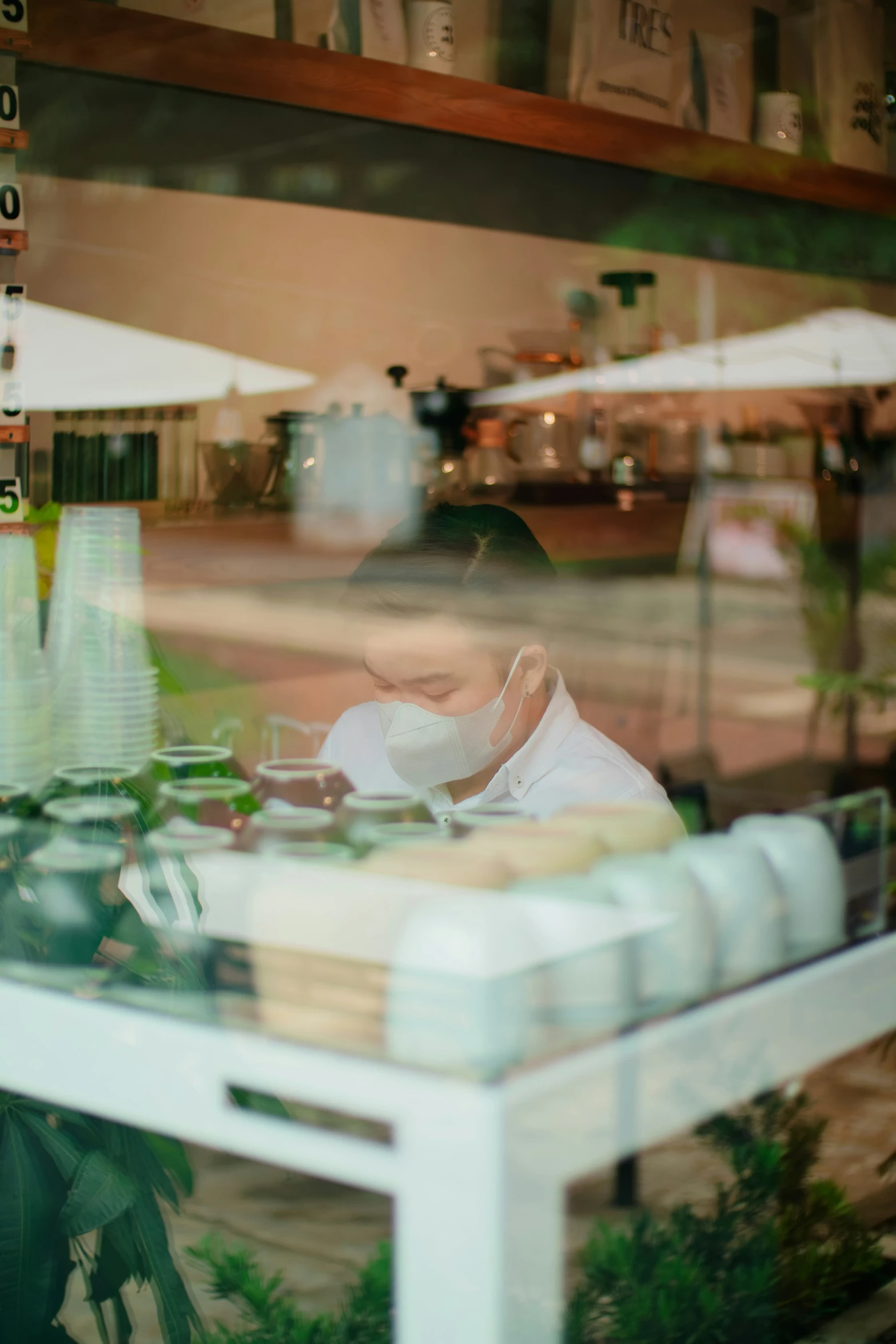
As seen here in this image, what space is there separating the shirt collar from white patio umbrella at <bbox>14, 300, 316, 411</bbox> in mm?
959

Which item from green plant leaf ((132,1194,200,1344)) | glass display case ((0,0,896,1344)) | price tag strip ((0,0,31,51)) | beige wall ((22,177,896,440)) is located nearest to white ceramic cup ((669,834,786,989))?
glass display case ((0,0,896,1344))

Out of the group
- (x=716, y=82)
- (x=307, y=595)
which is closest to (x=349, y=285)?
(x=307, y=595)

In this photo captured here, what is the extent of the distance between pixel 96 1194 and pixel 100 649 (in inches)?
16.5

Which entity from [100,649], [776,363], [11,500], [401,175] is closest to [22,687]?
[100,649]

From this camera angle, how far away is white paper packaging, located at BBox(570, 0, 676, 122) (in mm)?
2127

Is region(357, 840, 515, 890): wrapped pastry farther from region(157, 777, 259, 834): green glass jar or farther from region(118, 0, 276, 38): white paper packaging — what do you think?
region(118, 0, 276, 38): white paper packaging

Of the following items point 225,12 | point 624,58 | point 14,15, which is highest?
point 624,58

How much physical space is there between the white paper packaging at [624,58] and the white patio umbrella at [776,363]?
80 centimetres

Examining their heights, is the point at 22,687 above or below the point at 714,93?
below

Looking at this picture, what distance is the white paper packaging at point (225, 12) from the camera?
1651 mm

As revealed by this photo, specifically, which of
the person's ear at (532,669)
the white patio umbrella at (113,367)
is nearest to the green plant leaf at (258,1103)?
the person's ear at (532,669)

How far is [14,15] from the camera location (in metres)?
1.32

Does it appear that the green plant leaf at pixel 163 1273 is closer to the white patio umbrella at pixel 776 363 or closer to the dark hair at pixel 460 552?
the dark hair at pixel 460 552

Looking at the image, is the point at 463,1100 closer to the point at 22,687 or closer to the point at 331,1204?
the point at 331,1204
